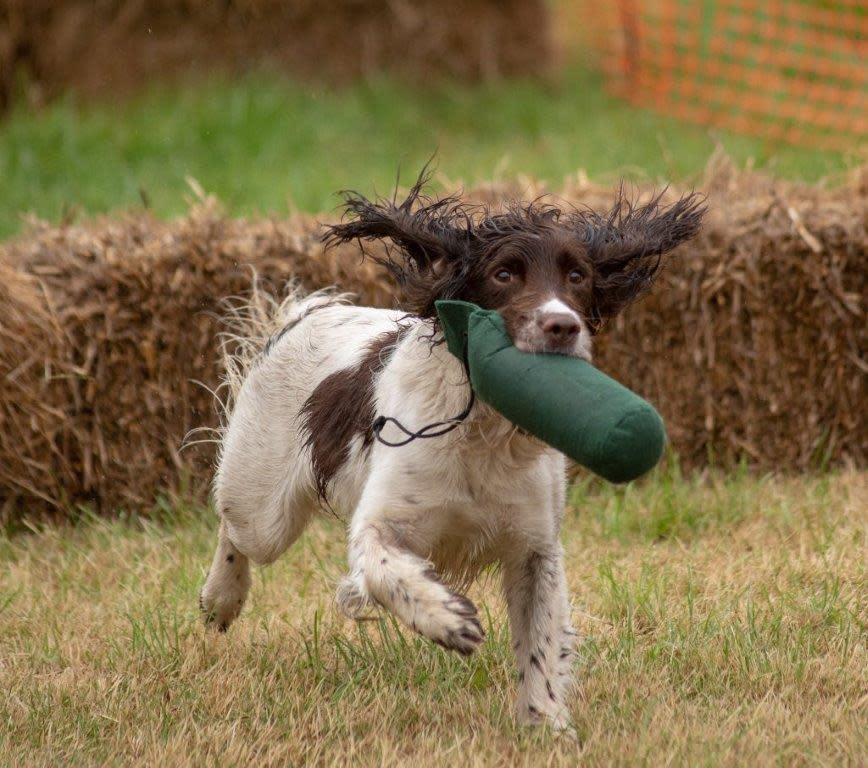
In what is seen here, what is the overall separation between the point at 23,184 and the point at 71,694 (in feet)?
17.7

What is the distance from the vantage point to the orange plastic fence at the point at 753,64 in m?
10.2

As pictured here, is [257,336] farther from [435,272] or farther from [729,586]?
[729,586]

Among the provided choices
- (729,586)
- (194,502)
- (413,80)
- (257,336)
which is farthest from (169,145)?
(729,586)

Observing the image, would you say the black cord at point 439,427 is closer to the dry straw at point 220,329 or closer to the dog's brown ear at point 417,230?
the dog's brown ear at point 417,230

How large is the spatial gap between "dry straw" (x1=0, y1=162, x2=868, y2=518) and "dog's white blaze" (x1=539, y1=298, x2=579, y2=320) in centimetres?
267

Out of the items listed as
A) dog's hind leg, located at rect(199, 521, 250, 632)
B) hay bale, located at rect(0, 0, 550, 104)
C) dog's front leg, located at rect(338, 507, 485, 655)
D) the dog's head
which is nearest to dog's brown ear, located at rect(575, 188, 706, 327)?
the dog's head

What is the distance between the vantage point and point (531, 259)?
11.5 ft

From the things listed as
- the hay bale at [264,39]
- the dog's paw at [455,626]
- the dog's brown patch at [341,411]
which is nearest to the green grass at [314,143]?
the hay bale at [264,39]

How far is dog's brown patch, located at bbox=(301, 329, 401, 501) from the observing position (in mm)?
4008

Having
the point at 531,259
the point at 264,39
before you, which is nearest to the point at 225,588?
the point at 531,259

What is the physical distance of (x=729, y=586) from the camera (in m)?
4.66

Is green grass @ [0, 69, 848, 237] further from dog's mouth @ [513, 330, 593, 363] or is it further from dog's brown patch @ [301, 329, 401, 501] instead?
dog's mouth @ [513, 330, 593, 363]

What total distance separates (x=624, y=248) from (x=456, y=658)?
1.28 meters

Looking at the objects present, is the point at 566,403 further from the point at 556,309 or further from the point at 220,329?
the point at 220,329
